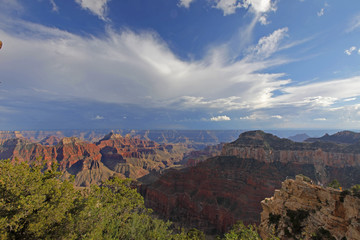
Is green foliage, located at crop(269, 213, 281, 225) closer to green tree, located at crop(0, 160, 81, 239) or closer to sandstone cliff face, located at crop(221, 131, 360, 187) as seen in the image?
green tree, located at crop(0, 160, 81, 239)

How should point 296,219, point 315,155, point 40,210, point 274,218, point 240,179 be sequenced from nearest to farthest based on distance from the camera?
point 40,210 → point 296,219 → point 274,218 → point 240,179 → point 315,155

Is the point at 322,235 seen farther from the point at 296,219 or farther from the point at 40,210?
the point at 40,210

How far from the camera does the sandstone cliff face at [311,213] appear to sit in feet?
69.5

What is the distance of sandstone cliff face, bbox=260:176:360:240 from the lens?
21.2m

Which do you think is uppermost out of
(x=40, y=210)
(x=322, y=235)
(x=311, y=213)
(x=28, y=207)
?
(x=28, y=207)

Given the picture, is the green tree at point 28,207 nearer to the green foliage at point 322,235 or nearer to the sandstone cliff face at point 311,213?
the sandstone cliff face at point 311,213

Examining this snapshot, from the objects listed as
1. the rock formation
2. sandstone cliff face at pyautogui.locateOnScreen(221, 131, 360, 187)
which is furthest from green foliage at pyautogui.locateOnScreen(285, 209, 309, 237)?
sandstone cliff face at pyautogui.locateOnScreen(221, 131, 360, 187)

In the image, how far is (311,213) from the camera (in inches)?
987

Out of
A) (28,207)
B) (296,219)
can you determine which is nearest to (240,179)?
(296,219)

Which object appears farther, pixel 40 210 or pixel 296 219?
pixel 296 219

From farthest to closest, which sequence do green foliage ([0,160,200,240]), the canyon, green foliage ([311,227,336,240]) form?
the canyon
green foliage ([311,227,336,240])
green foliage ([0,160,200,240])

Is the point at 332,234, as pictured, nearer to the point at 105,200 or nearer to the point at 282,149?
the point at 105,200

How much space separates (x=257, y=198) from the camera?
7938 centimetres

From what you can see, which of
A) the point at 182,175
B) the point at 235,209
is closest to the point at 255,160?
the point at 235,209
